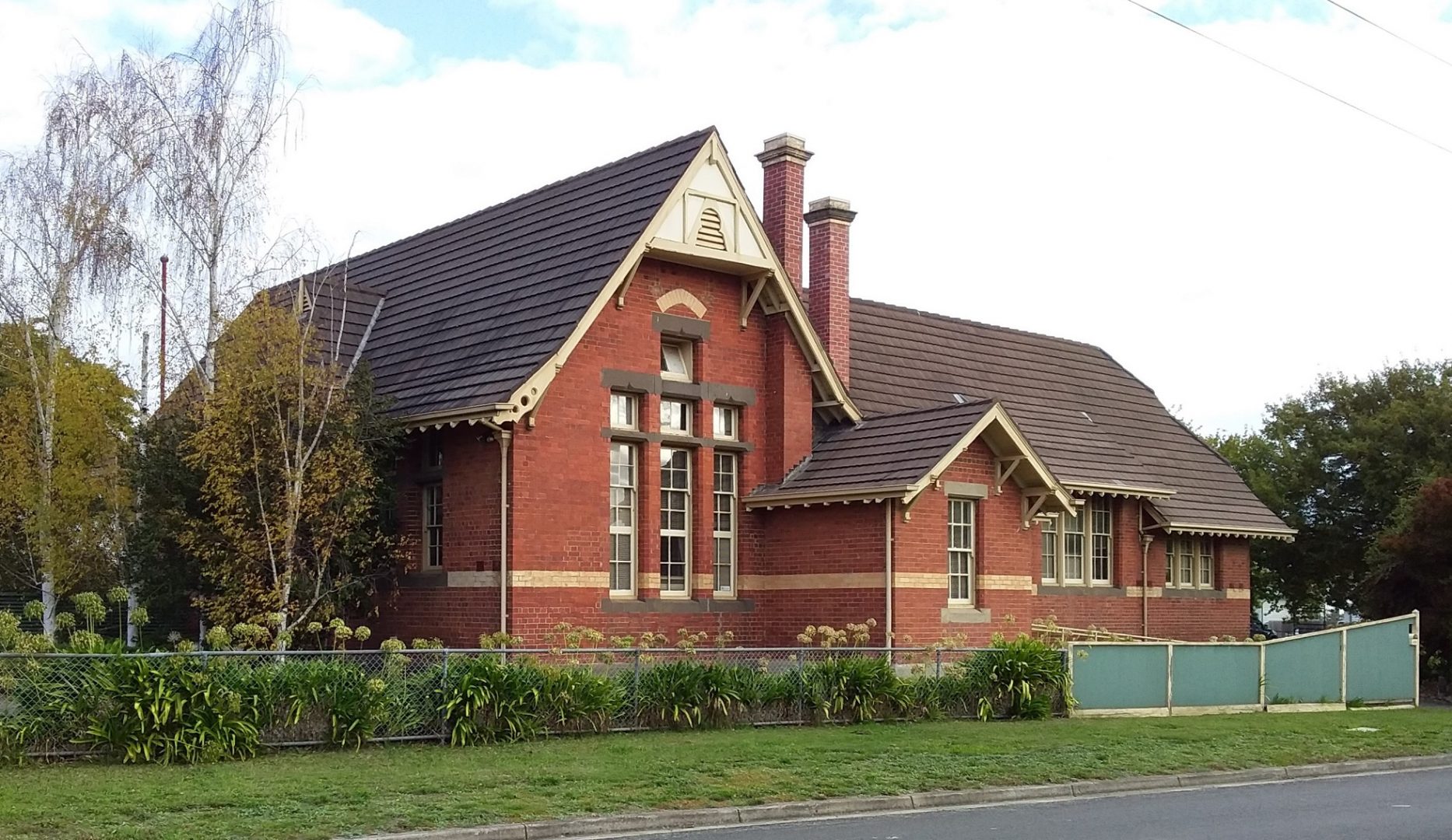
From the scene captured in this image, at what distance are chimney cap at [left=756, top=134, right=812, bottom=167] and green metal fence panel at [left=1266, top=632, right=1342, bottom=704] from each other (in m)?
11.7

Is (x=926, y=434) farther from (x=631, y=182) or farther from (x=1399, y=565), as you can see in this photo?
(x=1399, y=565)

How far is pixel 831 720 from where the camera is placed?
19.7 metres

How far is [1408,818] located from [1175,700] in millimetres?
9622

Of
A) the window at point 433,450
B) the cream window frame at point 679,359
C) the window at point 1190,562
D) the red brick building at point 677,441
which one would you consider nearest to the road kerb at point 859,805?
the red brick building at point 677,441

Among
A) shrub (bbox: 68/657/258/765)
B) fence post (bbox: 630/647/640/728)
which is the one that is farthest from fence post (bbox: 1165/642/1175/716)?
shrub (bbox: 68/657/258/765)

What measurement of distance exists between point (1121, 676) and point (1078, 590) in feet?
27.9

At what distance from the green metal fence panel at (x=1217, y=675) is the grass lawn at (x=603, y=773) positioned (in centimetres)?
246

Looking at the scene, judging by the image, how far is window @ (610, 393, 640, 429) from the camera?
77.8 ft

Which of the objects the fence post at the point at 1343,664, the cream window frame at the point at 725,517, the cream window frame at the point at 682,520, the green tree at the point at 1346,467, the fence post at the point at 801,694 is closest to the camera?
the fence post at the point at 801,694

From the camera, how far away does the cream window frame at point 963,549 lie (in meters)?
24.6

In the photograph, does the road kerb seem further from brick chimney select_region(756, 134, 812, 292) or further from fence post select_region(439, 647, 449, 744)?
brick chimney select_region(756, 134, 812, 292)

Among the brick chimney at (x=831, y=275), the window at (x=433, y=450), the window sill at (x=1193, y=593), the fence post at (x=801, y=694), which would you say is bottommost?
the fence post at (x=801, y=694)

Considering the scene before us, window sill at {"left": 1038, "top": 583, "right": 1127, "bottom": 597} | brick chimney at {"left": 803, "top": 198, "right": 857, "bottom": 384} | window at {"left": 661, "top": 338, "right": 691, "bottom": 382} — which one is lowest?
window sill at {"left": 1038, "top": 583, "right": 1127, "bottom": 597}

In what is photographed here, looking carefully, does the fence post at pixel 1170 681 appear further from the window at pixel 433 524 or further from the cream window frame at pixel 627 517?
the window at pixel 433 524
